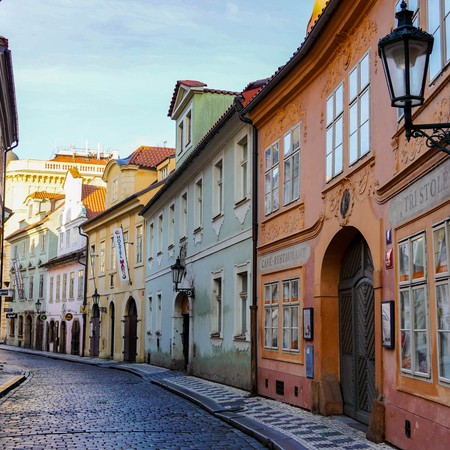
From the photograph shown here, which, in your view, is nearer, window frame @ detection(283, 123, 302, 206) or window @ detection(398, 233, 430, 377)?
window @ detection(398, 233, 430, 377)

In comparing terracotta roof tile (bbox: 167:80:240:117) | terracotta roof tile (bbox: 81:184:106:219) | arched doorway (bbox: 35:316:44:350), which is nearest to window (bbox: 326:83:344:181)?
terracotta roof tile (bbox: 167:80:240:117)

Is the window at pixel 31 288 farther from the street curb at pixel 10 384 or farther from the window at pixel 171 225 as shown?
the street curb at pixel 10 384

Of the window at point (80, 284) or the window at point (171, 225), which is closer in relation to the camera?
the window at point (171, 225)

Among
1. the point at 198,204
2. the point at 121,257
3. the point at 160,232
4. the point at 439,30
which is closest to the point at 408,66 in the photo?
the point at 439,30

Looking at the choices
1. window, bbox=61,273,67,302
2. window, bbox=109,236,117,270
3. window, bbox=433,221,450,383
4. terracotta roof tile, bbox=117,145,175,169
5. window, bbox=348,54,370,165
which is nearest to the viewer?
window, bbox=433,221,450,383

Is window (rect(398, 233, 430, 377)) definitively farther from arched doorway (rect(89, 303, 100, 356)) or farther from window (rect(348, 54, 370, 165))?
arched doorway (rect(89, 303, 100, 356))

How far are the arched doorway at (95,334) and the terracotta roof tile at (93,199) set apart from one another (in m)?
7.47

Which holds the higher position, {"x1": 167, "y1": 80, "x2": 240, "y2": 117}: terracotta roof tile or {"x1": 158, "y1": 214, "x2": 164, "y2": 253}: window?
{"x1": 167, "y1": 80, "x2": 240, "y2": 117}: terracotta roof tile

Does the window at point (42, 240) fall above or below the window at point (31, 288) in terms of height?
above

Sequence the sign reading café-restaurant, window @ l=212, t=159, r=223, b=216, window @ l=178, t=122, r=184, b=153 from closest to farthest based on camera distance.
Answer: the sign reading café-restaurant < window @ l=212, t=159, r=223, b=216 < window @ l=178, t=122, r=184, b=153

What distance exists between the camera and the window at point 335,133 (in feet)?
39.6

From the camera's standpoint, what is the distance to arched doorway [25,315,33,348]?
186 feet

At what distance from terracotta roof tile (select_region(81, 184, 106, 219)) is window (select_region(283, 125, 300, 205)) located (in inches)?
1254

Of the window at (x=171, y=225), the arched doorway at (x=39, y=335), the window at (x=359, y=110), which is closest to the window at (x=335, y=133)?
the window at (x=359, y=110)
